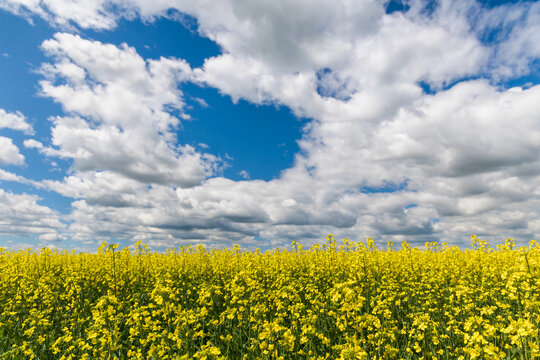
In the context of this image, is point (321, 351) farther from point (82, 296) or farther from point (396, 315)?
point (82, 296)

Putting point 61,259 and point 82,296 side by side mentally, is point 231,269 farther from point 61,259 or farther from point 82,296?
point 61,259

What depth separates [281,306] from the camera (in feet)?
22.9

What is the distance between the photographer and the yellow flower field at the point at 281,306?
228 inches

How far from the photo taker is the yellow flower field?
19.0 feet

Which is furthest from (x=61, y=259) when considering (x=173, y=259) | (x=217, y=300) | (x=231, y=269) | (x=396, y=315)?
(x=396, y=315)

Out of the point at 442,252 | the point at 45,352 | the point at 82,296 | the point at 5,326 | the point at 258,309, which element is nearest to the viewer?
the point at 258,309

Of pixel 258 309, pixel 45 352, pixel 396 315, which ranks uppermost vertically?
pixel 258 309

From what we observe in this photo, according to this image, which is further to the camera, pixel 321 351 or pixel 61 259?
pixel 61 259

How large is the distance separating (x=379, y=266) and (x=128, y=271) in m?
11.1

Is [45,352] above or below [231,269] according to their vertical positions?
below

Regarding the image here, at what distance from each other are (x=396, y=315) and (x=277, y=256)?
809 cm

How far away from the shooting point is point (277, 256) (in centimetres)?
1655

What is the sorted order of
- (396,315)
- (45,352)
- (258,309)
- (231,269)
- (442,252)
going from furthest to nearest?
(442,252) < (231,269) < (396,315) < (45,352) < (258,309)

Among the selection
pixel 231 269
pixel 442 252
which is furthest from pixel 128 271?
pixel 442 252
